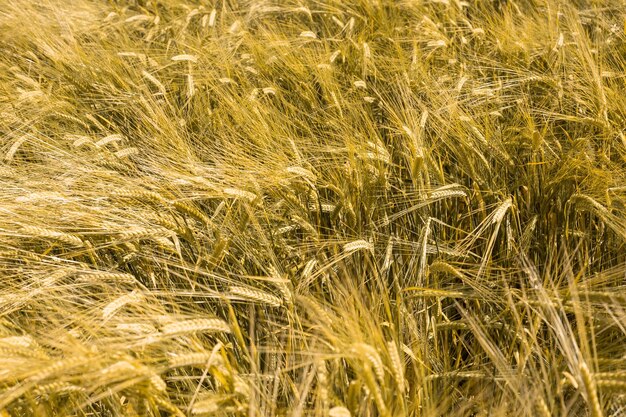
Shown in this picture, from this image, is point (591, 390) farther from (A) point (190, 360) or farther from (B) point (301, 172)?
(B) point (301, 172)

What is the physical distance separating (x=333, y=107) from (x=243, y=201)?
25.4 inches

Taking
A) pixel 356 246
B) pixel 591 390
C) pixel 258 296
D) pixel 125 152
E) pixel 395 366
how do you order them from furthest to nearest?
pixel 125 152 → pixel 356 246 → pixel 258 296 → pixel 395 366 → pixel 591 390

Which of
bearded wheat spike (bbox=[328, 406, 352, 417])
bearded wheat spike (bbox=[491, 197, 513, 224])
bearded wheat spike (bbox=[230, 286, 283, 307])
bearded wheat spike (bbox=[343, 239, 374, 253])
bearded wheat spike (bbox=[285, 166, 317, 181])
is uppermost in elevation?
bearded wheat spike (bbox=[285, 166, 317, 181])

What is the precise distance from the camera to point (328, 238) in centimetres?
156

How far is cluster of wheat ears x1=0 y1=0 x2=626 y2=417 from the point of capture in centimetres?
102

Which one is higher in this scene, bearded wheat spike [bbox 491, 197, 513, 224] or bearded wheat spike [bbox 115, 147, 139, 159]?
bearded wheat spike [bbox 491, 197, 513, 224]

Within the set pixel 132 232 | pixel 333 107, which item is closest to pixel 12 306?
pixel 132 232

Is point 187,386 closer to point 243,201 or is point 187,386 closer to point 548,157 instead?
point 243,201

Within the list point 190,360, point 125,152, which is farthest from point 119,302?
point 125,152

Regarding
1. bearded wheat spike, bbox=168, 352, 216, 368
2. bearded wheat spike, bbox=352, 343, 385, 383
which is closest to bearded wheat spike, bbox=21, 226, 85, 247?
bearded wheat spike, bbox=168, 352, 216, 368

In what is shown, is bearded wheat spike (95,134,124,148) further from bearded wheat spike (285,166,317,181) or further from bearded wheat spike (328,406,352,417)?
bearded wheat spike (328,406,352,417)

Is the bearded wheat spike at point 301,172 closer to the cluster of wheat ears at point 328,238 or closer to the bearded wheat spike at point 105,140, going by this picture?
the cluster of wheat ears at point 328,238

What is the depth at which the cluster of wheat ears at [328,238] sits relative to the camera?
1017mm

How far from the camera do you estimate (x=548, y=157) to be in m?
1.65
